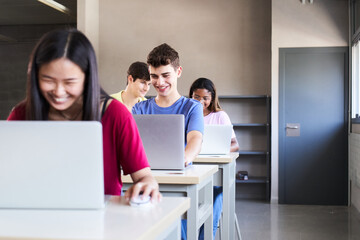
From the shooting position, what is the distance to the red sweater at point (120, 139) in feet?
5.18

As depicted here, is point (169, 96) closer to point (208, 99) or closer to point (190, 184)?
point (190, 184)

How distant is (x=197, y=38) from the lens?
290 inches

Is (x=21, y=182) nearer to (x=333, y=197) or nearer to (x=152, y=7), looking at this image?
(x=333, y=197)

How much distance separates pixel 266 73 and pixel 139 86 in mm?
3439

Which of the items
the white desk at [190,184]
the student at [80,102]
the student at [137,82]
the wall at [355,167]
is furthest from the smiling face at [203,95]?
the student at [80,102]

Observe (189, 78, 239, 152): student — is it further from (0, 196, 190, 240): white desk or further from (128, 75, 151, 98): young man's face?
(0, 196, 190, 240): white desk

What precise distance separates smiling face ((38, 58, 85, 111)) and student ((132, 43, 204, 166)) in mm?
1395

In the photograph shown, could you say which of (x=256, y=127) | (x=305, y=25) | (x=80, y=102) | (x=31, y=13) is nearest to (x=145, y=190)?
(x=80, y=102)

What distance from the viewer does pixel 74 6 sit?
756cm

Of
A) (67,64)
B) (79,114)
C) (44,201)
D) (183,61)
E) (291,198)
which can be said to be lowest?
(291,198)

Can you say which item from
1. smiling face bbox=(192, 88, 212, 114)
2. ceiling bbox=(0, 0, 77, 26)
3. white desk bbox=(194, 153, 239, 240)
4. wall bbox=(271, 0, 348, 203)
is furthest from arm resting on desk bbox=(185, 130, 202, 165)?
ceiling bbox=(0, 0, 77, 26)

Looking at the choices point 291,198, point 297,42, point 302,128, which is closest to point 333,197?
point 291,198

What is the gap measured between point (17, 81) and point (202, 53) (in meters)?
2.63

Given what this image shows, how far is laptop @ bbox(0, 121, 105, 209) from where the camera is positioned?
4.01 feet
